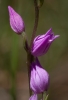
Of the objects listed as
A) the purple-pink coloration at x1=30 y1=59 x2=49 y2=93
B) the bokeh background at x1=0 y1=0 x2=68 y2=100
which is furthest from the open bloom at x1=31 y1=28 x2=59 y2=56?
the bokeh background at x1=0 y1=0 x2=68 y2=100

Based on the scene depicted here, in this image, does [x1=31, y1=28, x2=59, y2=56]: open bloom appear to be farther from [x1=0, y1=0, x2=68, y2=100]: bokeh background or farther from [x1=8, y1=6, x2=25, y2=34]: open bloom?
[x1=0, y1=0, x2=68, y2=100]: bokeh background

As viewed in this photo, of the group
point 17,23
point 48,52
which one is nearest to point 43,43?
point 17,23

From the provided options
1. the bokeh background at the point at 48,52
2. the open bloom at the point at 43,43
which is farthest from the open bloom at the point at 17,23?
the bokeh background at the point at 48,52

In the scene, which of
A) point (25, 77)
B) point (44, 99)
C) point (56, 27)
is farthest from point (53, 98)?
point (44, 99)

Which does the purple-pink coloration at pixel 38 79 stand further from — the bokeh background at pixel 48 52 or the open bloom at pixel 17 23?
the bokeh background at pixel 48 52

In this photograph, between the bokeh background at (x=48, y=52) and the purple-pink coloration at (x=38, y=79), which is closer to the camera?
the purple-pink coloration at (x=38, y=79)

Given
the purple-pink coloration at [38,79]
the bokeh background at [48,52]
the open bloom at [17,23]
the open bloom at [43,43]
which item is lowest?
the bokeh background at [48,52]

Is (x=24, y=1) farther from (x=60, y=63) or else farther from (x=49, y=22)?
(x=60, y=63)

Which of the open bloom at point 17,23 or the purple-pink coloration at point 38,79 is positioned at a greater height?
the open bloom at point 17,23
